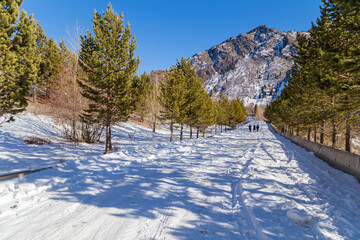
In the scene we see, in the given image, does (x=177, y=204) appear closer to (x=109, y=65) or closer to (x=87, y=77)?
(x=109, y=65)

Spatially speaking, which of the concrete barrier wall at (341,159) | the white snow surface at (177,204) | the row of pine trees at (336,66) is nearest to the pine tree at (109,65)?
the white snow surface at (177,204)

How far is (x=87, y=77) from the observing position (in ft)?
44.7

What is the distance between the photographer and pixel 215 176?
18.1 feet

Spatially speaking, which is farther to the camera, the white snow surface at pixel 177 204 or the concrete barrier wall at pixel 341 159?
the concrete barrier wall at pixel 341 159

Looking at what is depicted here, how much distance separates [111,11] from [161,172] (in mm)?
12542

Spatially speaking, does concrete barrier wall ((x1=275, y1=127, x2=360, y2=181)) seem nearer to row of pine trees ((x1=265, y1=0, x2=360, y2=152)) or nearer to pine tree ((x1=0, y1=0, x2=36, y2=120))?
row of pine trees ((x1=265, y1=0, x2=360, y2=152))

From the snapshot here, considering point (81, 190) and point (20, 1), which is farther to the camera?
point (20, 1)

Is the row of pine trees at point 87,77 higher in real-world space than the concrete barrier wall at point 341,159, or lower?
higher

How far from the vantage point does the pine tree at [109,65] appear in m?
11.1

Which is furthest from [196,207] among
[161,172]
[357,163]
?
[357,163]

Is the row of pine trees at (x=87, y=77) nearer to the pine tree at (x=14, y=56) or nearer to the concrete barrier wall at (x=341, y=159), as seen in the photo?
the pine tree at (x=14, y=56)

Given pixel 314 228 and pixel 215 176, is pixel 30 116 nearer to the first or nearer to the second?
pixel 215 176

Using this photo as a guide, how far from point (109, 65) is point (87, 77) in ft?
11.1

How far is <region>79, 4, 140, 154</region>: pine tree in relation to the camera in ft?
36.4
